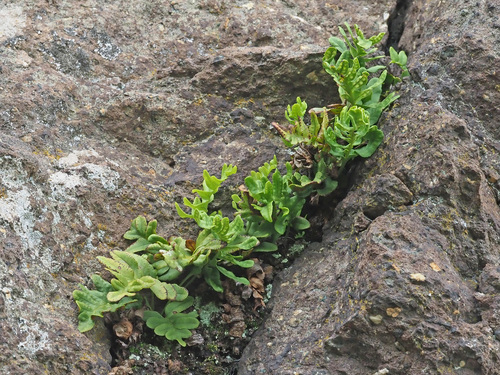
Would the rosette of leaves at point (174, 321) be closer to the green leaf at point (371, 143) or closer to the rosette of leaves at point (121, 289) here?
the rosette of leaves at point (121, 289)

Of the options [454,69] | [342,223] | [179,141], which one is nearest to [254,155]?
[179,141]

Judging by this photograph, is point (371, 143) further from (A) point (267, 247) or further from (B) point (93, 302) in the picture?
(B) point (93, 302)

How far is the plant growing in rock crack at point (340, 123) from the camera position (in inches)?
126

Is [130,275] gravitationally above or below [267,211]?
below

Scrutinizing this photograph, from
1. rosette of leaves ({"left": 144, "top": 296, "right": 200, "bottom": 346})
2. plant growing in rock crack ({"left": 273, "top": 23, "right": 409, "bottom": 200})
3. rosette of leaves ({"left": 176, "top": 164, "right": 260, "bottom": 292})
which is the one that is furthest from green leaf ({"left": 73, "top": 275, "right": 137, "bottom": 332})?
plant growing in rock crack ({"left": 273, "top": 23, "right": 409, "bottom": 200})

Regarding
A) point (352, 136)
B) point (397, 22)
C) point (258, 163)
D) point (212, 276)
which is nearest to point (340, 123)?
point (352, 136)

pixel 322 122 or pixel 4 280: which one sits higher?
pixel 322 122

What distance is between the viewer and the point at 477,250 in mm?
2896

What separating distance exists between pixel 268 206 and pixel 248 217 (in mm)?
152

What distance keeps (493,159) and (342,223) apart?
0.78m

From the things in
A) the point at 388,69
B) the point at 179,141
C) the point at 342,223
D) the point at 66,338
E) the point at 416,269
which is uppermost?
the point at 388,69

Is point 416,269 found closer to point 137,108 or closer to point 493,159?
point 493,159

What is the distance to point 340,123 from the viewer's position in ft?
10.2

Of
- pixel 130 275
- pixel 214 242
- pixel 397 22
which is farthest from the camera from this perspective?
pixel 397 22
